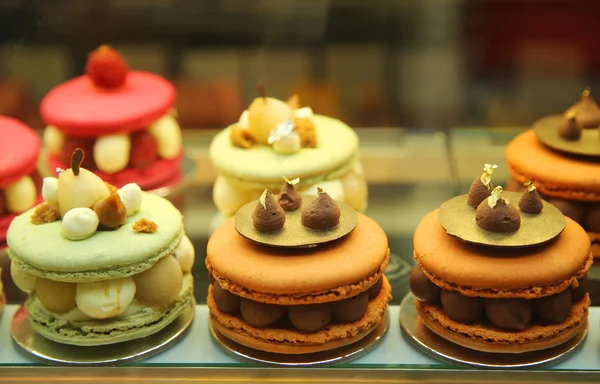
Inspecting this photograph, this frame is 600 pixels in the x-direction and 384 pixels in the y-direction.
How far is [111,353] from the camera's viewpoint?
2.42 m

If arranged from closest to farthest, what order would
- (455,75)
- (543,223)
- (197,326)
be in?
(543,223)
(197,326)
(455,75)

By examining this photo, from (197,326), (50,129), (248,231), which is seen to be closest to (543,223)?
(248,231)

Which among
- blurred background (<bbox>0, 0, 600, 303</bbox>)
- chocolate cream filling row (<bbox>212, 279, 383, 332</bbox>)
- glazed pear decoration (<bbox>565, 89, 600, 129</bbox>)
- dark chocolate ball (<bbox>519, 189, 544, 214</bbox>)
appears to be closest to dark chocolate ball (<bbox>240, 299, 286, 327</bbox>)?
chocolate cream filling row (<bbox>212, 279, 383, 332</bbox>)

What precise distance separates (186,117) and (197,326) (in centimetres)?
127

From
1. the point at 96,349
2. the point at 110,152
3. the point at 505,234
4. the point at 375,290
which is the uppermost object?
the point at 505,234

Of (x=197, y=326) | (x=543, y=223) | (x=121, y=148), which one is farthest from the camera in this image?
(x=121, y=148)

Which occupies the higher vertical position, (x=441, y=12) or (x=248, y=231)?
(x=441, y=12)

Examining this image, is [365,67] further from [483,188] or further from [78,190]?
[78,190]

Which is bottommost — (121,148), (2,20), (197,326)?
(197,326)

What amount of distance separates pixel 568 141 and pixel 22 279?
1703mm

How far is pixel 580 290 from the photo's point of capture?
2408 millimetres

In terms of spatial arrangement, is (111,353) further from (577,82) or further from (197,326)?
(577,82)


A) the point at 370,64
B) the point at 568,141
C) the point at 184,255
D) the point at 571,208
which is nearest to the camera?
the point at 184,255

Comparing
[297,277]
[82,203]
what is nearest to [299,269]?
[297,277]
